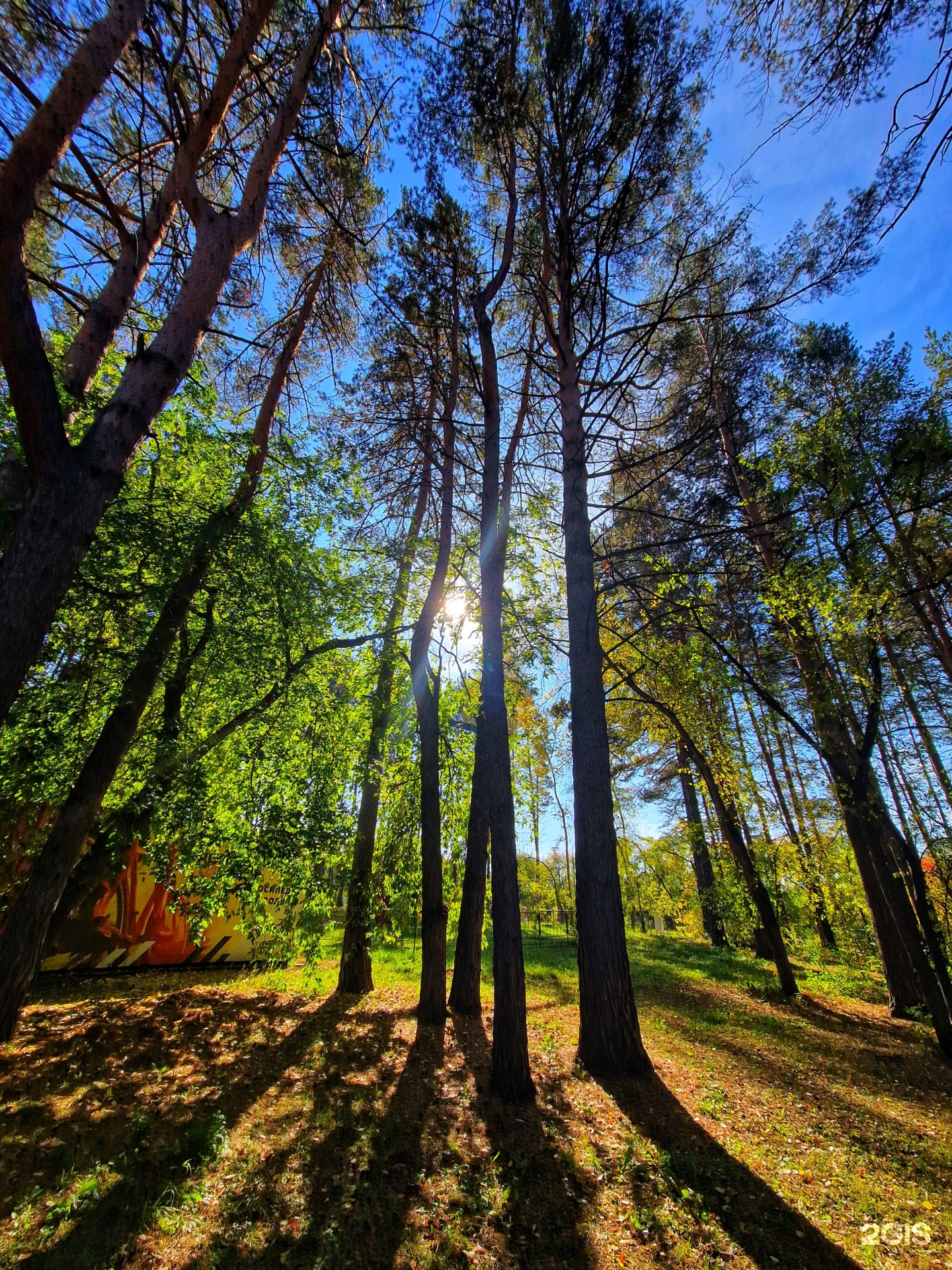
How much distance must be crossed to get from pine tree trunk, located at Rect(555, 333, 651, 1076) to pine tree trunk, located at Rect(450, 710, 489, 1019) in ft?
5.57

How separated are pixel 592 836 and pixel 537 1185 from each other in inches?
108

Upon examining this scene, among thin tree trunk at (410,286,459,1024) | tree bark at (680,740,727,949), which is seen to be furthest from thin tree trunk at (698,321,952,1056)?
thin tree trunk at (410,286,459,1024)

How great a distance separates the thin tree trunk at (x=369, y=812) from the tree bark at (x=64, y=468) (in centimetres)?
418

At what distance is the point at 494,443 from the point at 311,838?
5.81m

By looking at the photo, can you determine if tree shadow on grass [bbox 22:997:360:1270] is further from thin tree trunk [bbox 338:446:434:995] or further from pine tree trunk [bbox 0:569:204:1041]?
pine tree trunk [bbox 0:569:204:1041]

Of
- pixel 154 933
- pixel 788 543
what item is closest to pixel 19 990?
pixel 154 933

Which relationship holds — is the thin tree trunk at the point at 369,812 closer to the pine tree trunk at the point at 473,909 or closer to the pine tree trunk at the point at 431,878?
the pine tree trunk at the point at 431,878

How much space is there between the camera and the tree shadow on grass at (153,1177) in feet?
8.12

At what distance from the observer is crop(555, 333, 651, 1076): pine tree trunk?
479cm

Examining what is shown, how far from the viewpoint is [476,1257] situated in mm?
2643

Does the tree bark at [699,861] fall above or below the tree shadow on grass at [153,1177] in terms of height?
above

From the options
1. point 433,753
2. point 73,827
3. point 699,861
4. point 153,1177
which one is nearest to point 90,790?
point 73,827

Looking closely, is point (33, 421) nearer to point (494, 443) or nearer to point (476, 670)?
point (494, 443)

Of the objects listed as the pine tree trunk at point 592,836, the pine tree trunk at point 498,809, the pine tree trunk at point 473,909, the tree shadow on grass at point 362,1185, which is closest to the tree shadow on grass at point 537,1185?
the pine tree trunk at point 498,809
